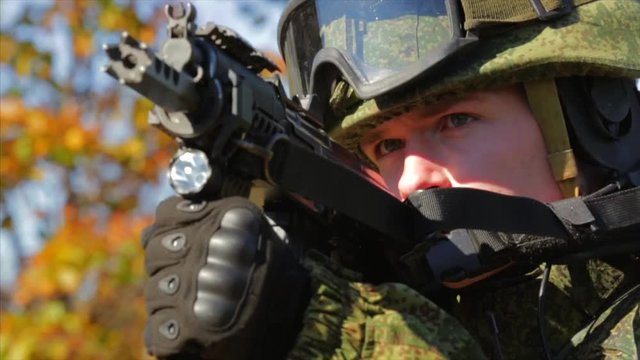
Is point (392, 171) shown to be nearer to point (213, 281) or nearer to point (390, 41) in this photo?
point (390, 41)

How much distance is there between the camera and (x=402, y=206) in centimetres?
216

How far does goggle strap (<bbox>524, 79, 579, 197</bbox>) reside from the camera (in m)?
2.53

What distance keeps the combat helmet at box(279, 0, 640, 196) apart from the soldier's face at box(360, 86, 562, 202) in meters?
0.03

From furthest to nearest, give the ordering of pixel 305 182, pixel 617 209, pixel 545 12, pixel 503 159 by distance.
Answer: pixel 545 12 < pixel 503 159 < pixel 617 209 < pixel 305 182

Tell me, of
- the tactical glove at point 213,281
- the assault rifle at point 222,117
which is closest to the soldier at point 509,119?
the assault rifle at point 222,117

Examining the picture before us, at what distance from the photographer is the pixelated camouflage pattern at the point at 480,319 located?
5.94 feet

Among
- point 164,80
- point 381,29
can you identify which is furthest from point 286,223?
point 381,29

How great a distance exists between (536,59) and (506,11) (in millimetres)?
172

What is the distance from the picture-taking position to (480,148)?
2.52m

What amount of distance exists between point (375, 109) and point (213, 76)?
938 mm

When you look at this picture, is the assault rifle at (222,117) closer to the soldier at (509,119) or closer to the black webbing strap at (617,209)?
the soldier at (509,119)

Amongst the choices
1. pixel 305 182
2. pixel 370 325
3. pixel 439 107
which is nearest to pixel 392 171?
pixel 439 107

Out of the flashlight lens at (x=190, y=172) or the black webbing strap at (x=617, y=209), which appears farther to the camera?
the black webbing strap at (x=617, y=209)

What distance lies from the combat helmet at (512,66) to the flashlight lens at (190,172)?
90 cm
